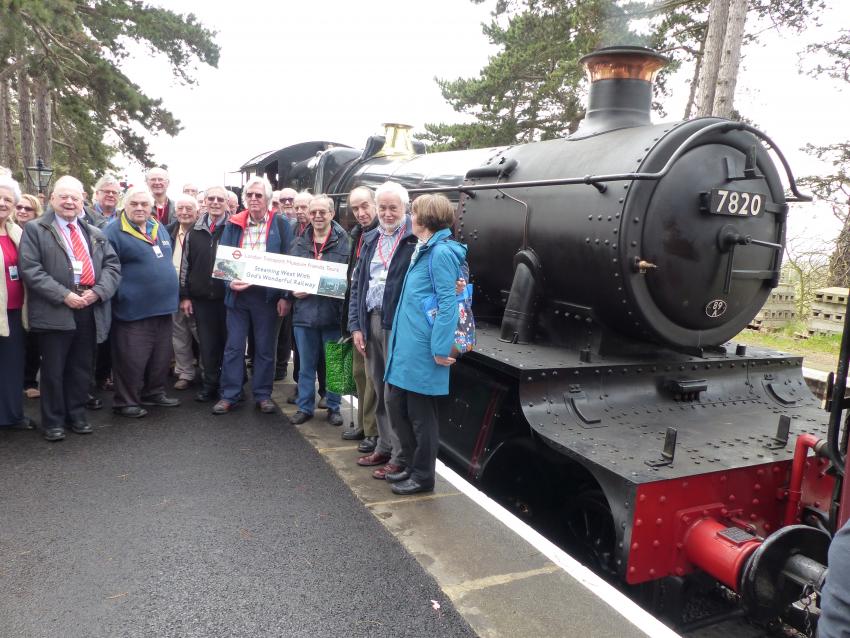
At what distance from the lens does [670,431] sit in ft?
8.59

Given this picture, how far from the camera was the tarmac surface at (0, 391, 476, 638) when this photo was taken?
2.32 m

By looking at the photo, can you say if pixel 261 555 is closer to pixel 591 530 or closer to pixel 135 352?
pixel 591 530

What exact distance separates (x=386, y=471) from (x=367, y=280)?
3.80ft

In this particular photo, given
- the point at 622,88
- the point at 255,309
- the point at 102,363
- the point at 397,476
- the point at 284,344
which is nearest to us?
the point at 397,476

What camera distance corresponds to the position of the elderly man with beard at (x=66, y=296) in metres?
3.88

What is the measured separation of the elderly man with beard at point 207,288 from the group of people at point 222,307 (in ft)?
0.04

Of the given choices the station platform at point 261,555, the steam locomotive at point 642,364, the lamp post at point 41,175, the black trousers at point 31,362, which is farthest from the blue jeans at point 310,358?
the lamp post at point 41,175

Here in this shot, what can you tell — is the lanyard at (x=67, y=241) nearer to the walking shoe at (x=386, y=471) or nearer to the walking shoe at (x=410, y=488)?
the walking shoe at (x=386, y=471)

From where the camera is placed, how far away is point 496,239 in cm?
394

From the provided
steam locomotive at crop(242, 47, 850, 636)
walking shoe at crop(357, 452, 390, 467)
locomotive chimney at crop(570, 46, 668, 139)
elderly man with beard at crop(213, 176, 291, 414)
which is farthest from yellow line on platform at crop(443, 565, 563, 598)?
elderly man with beard at crop(213, 176, 291, 414)

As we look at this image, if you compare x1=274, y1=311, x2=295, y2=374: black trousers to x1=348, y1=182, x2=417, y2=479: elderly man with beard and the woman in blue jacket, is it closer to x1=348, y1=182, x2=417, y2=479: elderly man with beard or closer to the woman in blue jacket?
x1=348, y1=182, x2=417, y2=479: elderly man with beard

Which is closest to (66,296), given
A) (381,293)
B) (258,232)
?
(258,232)

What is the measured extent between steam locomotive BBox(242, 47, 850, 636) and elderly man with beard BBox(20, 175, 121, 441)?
2479 millimetres

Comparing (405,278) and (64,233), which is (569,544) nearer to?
(405,278)
